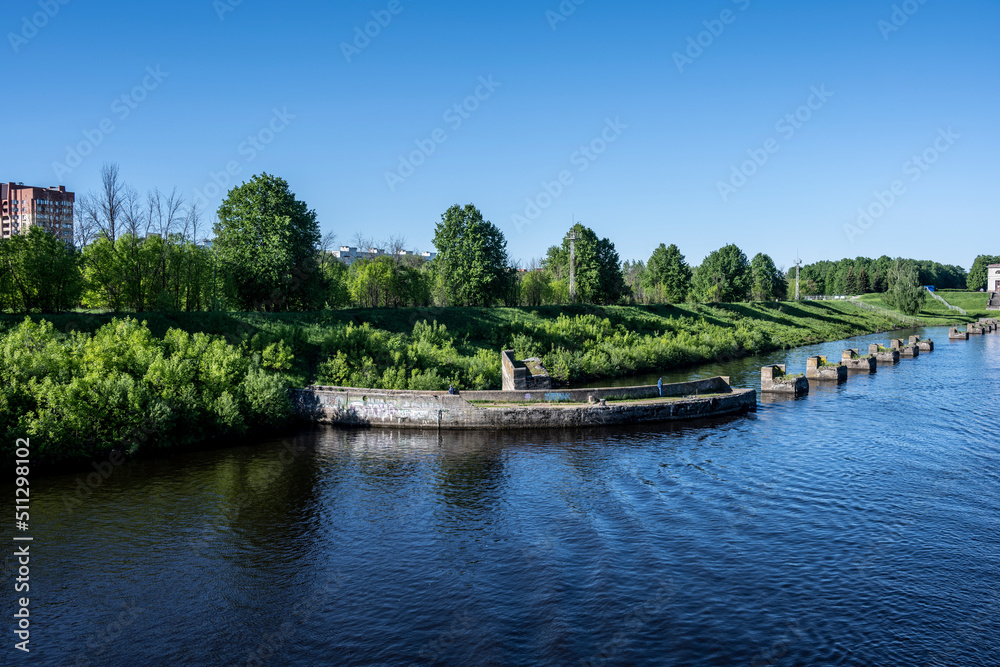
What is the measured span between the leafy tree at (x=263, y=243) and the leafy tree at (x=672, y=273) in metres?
65.3

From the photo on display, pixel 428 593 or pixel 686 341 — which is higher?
pixel 686 341

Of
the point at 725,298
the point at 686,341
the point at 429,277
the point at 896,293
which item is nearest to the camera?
the point at 686,341

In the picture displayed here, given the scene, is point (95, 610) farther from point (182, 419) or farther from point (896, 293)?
point (896, 293)

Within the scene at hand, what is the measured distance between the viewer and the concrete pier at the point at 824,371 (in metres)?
51.0

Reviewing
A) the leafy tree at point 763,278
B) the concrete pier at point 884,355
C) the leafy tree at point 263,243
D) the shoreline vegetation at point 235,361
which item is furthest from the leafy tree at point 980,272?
the leafy tree at point 263,243

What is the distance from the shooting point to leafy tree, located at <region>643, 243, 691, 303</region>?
331ft

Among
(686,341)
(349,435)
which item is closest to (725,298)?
(686,341)

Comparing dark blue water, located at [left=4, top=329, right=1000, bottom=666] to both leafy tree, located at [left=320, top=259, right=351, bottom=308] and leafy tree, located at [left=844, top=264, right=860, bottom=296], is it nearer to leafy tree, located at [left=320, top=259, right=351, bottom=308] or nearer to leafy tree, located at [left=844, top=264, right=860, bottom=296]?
leafy tree, located at [left=320, top=259, right=351, bottom=308]

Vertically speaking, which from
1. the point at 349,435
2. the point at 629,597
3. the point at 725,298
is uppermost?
the point at 725,298

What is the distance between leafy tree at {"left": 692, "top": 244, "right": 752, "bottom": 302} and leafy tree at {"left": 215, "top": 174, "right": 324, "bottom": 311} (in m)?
76.7

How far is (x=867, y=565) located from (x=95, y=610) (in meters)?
19.9

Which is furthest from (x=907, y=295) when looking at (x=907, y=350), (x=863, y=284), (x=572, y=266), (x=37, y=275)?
(x=37, y=275)

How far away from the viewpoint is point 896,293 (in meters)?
120

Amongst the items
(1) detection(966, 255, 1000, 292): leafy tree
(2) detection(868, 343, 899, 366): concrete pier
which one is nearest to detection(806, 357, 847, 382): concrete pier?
(2) detection(868, 343, 899, 366): concrete pier
